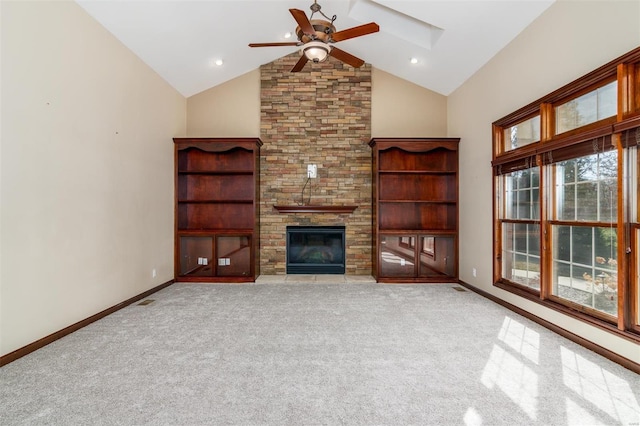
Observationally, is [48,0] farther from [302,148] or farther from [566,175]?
[566,175]

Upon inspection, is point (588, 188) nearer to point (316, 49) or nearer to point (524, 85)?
point (524, 85)

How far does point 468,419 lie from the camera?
1.67 m

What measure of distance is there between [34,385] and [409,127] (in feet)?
18.5

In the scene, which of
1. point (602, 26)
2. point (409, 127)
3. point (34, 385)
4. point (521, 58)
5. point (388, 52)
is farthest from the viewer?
point (409, 127)

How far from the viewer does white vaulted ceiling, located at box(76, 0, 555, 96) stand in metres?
3.29

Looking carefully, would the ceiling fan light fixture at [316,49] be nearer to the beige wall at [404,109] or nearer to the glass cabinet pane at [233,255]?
the beige wall at [404,109]

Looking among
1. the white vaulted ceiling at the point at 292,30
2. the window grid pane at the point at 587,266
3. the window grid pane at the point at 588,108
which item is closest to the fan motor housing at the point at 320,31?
the white vaulted ceiling at the point at 292,30

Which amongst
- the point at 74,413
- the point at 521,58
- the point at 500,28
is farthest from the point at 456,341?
the point at 500,28

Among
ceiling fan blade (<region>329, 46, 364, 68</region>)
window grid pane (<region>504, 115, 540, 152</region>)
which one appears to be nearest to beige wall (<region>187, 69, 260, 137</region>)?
ceiling fan blade (<region>329, 46, 364, 68</region>)

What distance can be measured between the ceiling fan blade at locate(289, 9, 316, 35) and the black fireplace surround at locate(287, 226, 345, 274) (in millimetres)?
3226

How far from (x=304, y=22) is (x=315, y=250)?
365 centimetres

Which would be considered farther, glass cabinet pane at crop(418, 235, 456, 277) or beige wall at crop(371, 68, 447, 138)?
beige wall at crop(371, 68, 447, 138)

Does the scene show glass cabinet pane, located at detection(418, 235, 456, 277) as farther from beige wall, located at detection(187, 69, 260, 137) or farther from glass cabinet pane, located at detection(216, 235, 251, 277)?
beige wall, located at detection(187, 69, 260, 137)

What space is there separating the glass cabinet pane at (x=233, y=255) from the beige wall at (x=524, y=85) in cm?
360
